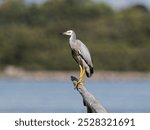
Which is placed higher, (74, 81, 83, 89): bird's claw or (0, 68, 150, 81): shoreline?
(0, 68, 150, 81): shoreline

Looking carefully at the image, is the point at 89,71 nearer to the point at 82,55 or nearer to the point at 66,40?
the point at 82,55

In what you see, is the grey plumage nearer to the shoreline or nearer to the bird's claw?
the bird's claw

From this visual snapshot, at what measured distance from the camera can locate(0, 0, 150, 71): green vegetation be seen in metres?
61.4

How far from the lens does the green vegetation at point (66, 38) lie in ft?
201

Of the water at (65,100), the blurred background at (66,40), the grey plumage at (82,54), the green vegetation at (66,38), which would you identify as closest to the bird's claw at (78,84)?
the grey plumage at (82,54)

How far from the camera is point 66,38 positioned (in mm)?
61062

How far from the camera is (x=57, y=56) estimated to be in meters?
61.8

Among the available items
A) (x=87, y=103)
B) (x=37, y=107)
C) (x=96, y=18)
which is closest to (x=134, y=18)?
(x=96, y=18)

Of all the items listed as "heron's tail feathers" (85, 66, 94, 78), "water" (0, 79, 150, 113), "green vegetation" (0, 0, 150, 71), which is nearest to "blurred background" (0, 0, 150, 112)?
"green vegetation" (0, 0, 150, 71)

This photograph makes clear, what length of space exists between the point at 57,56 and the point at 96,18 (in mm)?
15740

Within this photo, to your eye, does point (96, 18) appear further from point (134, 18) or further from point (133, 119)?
point (133, 119)

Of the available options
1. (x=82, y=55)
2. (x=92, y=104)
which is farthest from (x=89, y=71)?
(x=92, y=104)

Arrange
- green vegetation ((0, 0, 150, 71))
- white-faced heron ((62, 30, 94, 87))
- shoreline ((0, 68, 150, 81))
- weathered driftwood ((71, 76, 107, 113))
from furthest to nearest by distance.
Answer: green vegetation ((0, 0, 150, 71))
shoreline ((0, 68, 150, 81))
white-faced heron ((62, 30, 94, 87))
weathered driftwood ((71, 76, 107, 113))

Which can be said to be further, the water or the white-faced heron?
the water
